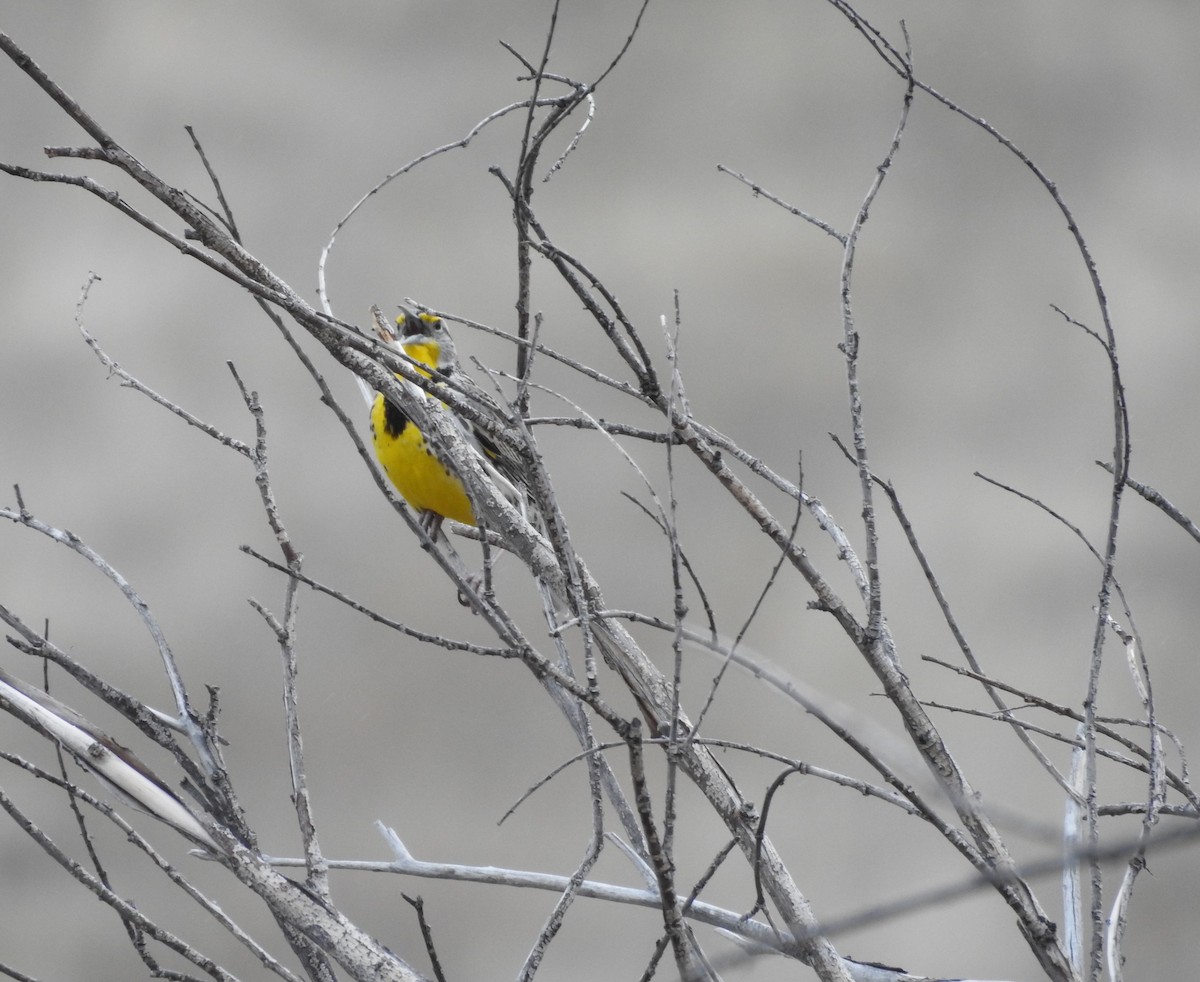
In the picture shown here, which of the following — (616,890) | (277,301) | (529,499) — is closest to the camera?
(277,301)

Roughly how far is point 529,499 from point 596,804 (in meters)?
0.48

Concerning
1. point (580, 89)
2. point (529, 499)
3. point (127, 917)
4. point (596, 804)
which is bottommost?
point (127, 917)

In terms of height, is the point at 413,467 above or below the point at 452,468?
above

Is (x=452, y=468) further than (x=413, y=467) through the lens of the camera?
No

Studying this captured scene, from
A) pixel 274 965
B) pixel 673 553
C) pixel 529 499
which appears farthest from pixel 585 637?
pixel 529 499

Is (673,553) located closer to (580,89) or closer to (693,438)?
(693,438)

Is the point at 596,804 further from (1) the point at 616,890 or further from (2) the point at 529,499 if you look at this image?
(2) the point at 529,499

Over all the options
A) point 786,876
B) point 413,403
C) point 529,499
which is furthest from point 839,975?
point 529,499

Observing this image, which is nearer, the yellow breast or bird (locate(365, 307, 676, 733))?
bird (locate(365, 307, 676, 733))

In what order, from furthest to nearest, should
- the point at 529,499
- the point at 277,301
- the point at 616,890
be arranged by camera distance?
the point at 529,499 → the point at 616,890 → the point at 277,301

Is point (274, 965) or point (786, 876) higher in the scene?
point (786, 876)

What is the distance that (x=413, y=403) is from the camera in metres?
0.52

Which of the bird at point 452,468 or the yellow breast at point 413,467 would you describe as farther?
the yellow breast at point 413,467

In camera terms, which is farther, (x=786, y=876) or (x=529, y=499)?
(x=529, y=499)
